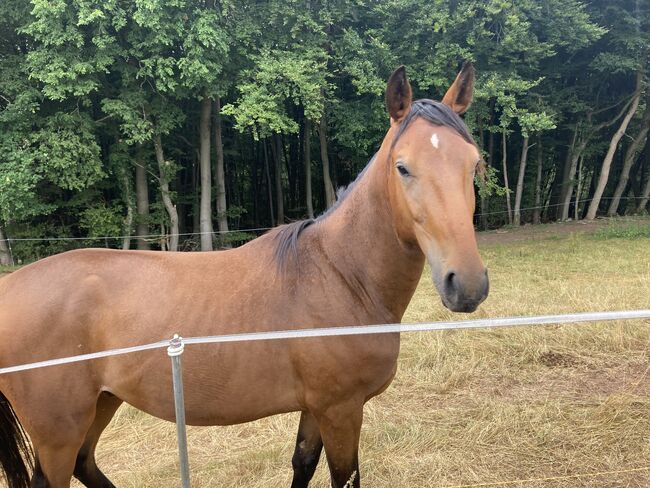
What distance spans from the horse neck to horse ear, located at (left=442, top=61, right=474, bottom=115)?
0.39m

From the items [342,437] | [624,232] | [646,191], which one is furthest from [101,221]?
[646,191]

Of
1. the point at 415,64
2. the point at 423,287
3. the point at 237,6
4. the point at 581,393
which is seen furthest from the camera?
the point at 415,64

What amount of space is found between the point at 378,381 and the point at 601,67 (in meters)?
18.4

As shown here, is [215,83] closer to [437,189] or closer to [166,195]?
[166,195]

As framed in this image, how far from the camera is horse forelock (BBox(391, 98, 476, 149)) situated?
1.76m

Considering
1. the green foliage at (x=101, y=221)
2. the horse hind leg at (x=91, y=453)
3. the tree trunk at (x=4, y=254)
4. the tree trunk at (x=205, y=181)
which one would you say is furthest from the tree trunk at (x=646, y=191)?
the tree trunk at (x=4, y=254)

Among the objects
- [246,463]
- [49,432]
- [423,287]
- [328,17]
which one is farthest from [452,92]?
[328,17]

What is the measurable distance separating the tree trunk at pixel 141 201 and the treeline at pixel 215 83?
0.04 metres

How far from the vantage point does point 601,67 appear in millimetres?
15789

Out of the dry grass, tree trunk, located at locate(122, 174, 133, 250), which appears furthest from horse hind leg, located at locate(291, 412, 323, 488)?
tree trunk, located at locate(122, 174, 133, 250)

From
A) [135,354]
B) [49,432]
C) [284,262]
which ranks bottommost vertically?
[49,432]

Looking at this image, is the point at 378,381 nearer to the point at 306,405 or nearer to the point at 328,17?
the point at 306,405

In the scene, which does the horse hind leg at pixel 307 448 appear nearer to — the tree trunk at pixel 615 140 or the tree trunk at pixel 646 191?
the tree trunk at pixel 615 140

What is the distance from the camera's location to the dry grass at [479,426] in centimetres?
291
